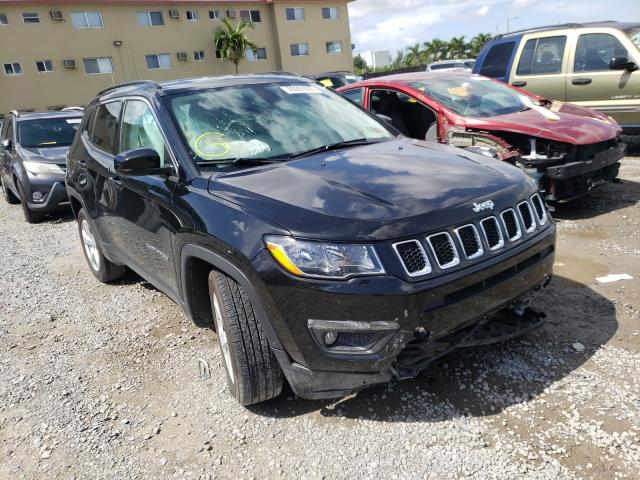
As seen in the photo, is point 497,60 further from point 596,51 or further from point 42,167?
point 42,167

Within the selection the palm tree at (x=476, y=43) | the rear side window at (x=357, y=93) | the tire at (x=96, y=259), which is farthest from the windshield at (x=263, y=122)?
the palm tree at (x=476, y=43)

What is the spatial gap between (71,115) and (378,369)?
8.67 metres

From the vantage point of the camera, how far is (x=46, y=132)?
859 cm

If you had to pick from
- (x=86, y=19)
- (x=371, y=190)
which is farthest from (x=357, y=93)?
(x=86, y=19)

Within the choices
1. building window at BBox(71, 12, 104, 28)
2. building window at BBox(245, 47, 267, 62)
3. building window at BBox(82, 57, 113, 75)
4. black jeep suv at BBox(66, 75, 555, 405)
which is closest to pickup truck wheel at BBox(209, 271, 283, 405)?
black jeep suv at BBox(66, 75, 555, 405)

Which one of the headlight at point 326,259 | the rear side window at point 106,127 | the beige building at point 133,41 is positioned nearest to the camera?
the headlight at point 326,259

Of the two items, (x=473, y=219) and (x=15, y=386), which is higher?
(x=473, y=219)

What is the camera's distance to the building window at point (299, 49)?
122ft

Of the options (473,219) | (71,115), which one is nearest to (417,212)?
(473,219)

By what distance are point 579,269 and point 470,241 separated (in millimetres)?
2280

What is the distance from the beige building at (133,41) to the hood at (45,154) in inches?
957

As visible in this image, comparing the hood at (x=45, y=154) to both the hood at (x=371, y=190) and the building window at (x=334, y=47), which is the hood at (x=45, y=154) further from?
the building window at (x=334, y=47)

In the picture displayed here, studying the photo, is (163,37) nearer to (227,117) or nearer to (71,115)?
(71,115)

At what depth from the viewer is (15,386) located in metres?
3.29
